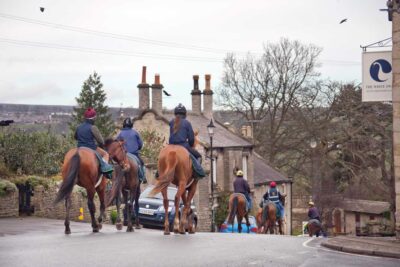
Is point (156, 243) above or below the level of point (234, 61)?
below

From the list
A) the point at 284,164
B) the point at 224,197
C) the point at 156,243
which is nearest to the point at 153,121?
the point at 224,197

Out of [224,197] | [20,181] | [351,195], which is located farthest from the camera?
[351,195]

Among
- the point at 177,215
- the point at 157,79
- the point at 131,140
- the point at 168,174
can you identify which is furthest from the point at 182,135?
the point at 157,79

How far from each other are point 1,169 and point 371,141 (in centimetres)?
3112

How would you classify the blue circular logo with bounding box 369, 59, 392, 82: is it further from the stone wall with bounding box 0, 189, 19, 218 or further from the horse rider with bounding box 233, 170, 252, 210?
the stone wall with bounding box 0, 189, 19, 218

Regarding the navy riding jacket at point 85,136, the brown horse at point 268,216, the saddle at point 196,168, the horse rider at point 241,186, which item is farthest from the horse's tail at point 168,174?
the brown horse at point 268,216

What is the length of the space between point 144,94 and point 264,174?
12125 millimetres

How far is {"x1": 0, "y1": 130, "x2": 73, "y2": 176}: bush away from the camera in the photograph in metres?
28.5

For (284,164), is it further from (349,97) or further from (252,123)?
(349,97)

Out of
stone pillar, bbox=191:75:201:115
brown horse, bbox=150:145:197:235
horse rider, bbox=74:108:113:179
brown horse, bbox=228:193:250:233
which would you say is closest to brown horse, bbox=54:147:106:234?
horse rider, bbox=74:108:113:179

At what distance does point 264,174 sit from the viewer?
5900 centimetres

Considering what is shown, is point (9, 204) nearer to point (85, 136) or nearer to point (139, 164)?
point (139, 164)

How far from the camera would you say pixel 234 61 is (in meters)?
70.9

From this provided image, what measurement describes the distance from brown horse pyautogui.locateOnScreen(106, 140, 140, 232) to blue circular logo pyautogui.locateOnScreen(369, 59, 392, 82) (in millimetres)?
5601
